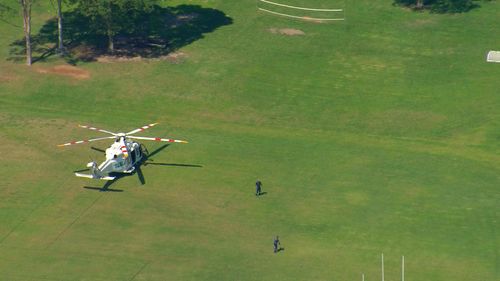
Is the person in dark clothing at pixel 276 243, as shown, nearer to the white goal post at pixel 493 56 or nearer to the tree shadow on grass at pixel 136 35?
the tree shadow on grass at pixel 136 35

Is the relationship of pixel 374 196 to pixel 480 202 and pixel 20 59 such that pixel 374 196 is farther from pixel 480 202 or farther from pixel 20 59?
pixel 20 59

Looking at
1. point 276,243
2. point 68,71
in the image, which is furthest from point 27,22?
point 276,243

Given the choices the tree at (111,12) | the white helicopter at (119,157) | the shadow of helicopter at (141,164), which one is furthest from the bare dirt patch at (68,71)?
A: the white helicopter at (119,157)

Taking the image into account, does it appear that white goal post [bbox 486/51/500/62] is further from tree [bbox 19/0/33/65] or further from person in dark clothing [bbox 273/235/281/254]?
tree [bbox 19/0/33/65]

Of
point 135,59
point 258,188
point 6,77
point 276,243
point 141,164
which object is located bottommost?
point 276,243

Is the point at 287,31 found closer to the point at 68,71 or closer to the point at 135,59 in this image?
the point at 135,59

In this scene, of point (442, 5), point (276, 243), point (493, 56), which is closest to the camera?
→ point (276, 243)
